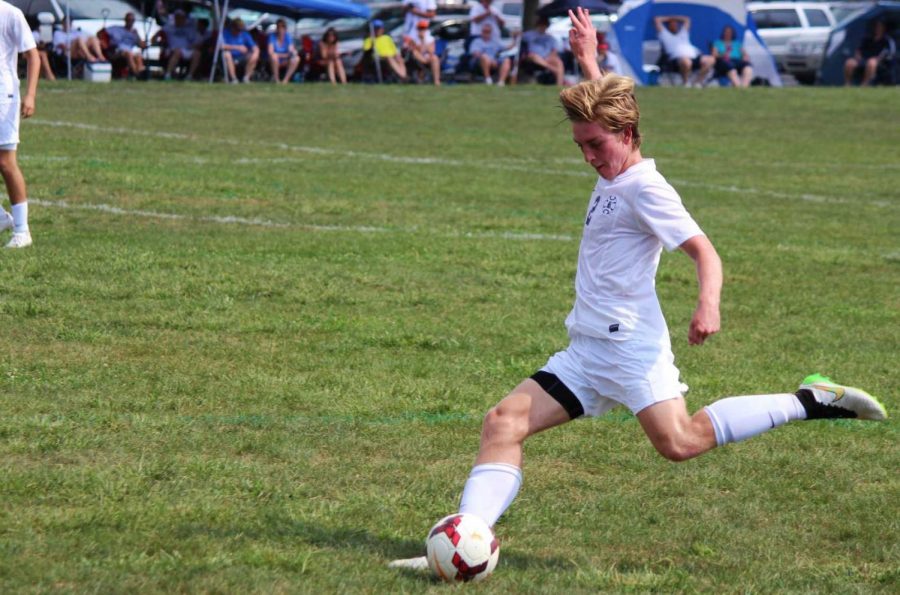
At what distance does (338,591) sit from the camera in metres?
4.41

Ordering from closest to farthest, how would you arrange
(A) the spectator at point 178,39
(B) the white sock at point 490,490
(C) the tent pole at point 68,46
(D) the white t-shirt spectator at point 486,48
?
(B) the white sock at point 490,490
(C) the tent pole at point 68,46
(A) the spectator at point 178,39
(D) the white t-shirt spectator at point 486,48

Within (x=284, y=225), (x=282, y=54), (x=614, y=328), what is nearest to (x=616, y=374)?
(x=614, y=328)

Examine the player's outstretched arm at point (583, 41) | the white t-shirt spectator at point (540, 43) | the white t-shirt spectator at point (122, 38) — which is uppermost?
the player's outstretched arm at point (583, 41)

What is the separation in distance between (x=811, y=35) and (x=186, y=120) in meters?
24.0

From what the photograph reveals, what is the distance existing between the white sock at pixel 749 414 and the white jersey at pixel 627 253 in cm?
36

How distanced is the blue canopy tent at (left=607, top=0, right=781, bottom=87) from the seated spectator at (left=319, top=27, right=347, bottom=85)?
6216 millimetres

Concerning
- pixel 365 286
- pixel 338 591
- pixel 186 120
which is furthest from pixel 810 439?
pixel 186 120

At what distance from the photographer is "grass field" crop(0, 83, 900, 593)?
4895 millimetres

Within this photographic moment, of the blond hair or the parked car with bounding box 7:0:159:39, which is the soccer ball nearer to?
the blond hair

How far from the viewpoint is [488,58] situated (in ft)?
107

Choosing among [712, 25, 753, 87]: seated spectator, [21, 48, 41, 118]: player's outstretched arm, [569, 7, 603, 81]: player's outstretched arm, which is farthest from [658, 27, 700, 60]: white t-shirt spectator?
[569, 7, 603, 81]: player's outstretched arm

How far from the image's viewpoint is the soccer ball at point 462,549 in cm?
453

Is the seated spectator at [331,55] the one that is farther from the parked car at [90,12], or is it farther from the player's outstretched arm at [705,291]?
the player's outstretched arm at [705,291]

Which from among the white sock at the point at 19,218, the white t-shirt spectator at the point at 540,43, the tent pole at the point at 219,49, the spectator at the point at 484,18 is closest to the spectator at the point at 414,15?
the spectator at the point at 484,18
